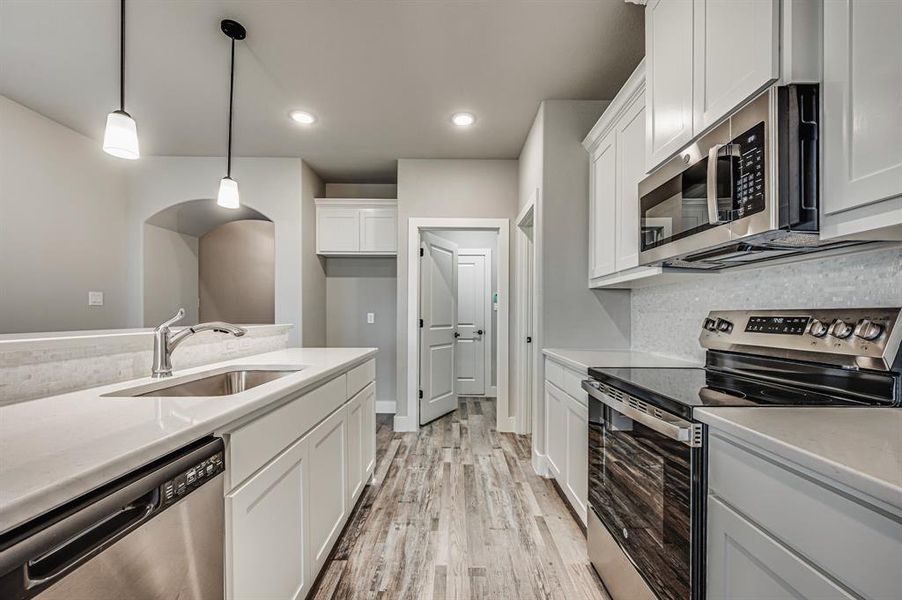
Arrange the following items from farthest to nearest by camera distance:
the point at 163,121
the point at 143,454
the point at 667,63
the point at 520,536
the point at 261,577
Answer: the point at 163,121 < the point at 520,536 < the point at 667,63 < the point at 261,577 < the point at 143,454

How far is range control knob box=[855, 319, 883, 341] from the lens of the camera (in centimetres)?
107

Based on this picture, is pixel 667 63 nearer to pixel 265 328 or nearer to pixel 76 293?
pixel 265 328

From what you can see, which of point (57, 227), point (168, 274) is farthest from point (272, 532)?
point (168, 274)

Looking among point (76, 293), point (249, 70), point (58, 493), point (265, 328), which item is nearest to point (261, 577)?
point (58, 493)

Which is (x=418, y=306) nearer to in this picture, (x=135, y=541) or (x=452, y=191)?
(x=452, y=191)

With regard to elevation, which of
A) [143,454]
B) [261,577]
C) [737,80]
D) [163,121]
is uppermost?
[163,121]

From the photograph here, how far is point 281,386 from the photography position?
133cm

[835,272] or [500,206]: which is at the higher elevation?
[500,206]

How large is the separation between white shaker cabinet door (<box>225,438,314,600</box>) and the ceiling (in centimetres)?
208

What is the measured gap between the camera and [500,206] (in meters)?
3.85

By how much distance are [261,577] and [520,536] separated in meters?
1.36

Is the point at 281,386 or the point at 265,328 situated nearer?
the point at 281,386

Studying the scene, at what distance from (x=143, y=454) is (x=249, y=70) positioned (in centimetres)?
254

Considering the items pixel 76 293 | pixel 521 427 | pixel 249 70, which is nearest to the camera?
pixel 249 70
